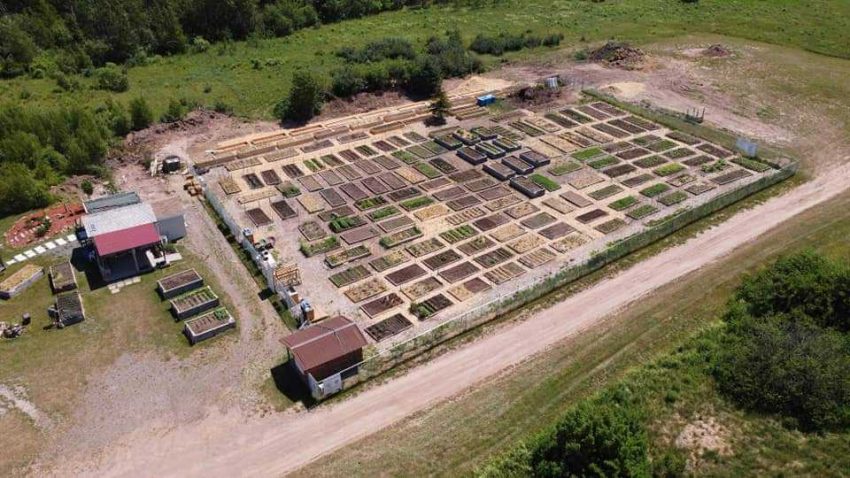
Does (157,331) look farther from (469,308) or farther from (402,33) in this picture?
(402,33)

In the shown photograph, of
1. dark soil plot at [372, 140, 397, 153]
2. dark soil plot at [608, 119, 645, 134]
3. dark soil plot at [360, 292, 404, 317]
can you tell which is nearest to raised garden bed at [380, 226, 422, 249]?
dark soil plot at [360, 292, 404, 317]

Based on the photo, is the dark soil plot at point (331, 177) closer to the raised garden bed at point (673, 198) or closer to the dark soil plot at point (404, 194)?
the dark soil plot at point (404, 194)

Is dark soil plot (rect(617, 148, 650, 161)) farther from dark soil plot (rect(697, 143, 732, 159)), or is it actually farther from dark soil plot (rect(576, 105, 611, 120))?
dark soil plot (rect(576, 105, 611, 120))

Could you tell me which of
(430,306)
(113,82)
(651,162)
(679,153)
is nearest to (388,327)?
(430,306)

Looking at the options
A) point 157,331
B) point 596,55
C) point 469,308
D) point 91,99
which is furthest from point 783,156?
point 91,99

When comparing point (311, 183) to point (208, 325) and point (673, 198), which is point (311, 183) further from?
point (673, 198)
